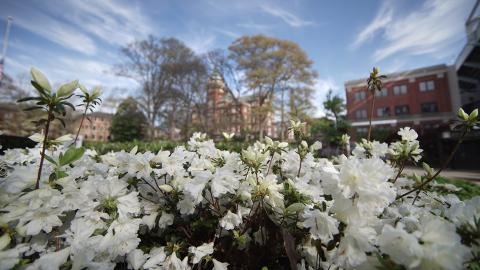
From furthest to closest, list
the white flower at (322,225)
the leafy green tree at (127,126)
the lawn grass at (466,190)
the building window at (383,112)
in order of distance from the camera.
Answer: the leafy green tree at (127,126), the building window at (383,112), the lawn grass at (466,190), the white flower at (322,225)

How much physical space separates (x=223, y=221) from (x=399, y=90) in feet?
128

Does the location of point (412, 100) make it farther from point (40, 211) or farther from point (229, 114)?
point (40, 211)

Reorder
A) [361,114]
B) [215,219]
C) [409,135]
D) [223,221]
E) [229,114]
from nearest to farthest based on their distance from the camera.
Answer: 1. [223,221]
2. [215,219]
3. [409,135]
4. [229,114]
5. [361,114]

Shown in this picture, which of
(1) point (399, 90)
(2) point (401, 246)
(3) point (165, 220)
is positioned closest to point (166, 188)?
(3) point (165, 220)

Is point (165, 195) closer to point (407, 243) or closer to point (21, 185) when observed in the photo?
point (21, 185)

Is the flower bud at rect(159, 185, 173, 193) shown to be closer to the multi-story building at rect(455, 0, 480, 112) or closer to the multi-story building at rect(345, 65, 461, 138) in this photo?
the multi-story building at rect(455, 0, 480, 112)

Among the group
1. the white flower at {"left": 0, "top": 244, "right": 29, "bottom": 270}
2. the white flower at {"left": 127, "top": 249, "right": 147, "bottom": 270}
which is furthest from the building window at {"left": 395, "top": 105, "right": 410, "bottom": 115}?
the white flower at {"left": 0, "top": 244, "right": 29, "bottom": 270}

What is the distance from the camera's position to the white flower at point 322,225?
0.87 m

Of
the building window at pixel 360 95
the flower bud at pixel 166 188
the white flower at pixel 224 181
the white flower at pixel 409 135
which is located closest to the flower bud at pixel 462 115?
the white flower at pixel 409 135

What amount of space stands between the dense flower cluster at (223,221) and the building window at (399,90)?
1489 inches

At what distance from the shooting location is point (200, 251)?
103 cm

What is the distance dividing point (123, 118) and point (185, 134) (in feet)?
32.9

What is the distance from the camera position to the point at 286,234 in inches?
35.9

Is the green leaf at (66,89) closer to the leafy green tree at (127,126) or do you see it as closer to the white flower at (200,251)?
the white flower at (200,251)
